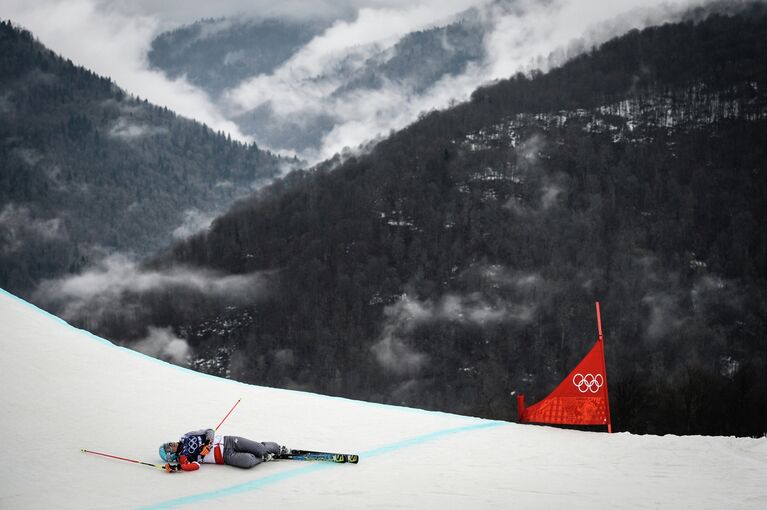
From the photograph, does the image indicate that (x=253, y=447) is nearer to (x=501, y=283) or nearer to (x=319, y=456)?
(x=319, y=456)

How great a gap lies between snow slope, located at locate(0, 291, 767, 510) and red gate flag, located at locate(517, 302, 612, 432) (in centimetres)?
39

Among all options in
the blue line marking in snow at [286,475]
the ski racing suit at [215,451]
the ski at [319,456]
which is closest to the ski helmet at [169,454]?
the ski racing suit at [215,451]

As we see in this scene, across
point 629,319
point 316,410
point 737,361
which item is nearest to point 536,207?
point 629,319

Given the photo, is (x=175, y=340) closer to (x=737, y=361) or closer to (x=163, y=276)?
(x=163, y=276)

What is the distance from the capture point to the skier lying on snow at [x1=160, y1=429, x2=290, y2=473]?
32.3 feet

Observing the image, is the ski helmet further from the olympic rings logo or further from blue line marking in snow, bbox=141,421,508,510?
the olympic rings logo

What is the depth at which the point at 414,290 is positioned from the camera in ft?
587

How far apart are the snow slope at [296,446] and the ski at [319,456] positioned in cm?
14

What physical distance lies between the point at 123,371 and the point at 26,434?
376 cm

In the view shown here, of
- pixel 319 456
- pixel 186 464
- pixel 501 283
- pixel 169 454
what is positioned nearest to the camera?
pixel 186 464

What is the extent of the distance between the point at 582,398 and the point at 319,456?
5.21 metres

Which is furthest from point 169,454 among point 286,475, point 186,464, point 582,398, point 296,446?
point 582,398

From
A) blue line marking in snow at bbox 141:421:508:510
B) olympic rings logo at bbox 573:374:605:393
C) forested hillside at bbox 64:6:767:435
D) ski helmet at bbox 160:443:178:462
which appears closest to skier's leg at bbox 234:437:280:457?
blue line marking in snow at bbox 141:421:508:510

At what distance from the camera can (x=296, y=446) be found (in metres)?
11.1
